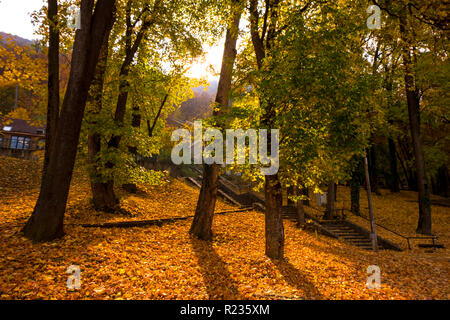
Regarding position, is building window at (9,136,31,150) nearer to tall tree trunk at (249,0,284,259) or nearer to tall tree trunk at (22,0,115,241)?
tall tree trunk at (22,0,115,241)

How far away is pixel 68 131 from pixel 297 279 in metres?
7.04

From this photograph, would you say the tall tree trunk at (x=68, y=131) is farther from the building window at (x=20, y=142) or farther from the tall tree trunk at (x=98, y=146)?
the building window at (x=20, y=142)

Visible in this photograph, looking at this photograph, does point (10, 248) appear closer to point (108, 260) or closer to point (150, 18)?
point (108, 260)

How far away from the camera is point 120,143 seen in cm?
1110

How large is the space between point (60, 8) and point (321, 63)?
400 inches

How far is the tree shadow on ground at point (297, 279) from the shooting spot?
5644 mm

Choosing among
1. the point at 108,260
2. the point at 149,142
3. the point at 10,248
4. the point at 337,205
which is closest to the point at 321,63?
the point at 108,260

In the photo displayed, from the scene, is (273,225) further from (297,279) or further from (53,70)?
(53,70)

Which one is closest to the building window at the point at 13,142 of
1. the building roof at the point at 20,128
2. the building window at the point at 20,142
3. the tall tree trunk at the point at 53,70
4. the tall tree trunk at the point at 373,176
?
the building window at the point at 20,142

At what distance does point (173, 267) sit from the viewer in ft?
21.1

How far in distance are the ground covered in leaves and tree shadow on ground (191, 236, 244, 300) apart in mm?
23

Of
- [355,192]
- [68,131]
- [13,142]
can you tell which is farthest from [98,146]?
[13,142]

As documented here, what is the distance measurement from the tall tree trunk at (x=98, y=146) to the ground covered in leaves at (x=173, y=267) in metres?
0.71

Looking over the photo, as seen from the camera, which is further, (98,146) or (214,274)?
(98,146)
